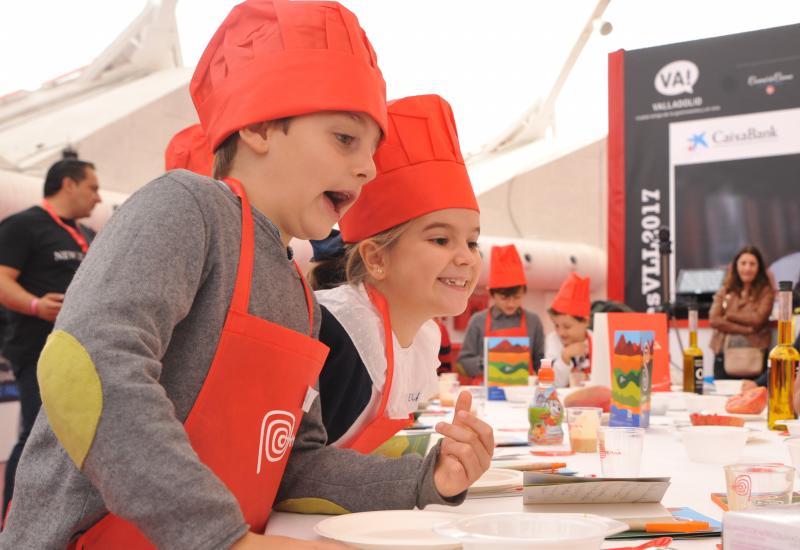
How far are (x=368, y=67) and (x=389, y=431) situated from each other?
0.63m

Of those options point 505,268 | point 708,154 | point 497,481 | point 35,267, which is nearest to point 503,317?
point 505,268

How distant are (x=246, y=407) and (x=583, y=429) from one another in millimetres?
941

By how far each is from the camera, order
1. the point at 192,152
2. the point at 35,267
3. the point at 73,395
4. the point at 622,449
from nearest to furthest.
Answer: the point at 73,395 → the point at 622,449 → the point at 192,152 → the point at 35,267

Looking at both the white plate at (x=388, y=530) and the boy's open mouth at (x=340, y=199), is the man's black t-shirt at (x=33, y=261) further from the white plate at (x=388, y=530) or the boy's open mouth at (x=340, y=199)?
the white plate at (x=388, y=530)

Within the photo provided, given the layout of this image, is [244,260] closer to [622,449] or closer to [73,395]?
[73,395]

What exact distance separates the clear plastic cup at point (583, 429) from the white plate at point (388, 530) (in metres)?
0.77

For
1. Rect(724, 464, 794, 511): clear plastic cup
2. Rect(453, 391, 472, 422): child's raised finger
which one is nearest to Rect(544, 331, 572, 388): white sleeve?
Rect(453, 391, 472, 422): child's raised finger

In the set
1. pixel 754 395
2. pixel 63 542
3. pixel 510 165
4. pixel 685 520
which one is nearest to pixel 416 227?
pixel 685 520

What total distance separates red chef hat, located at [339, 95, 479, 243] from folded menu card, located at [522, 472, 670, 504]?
2.44ft

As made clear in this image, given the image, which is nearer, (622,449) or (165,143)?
A: (622,449)

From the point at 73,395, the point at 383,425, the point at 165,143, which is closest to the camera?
the point at 73,395

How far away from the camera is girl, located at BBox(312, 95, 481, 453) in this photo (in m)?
1.62

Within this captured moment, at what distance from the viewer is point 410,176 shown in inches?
65.0

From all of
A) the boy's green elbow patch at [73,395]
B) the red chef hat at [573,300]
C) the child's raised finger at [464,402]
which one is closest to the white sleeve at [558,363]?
the red chef hat at [573,300]
